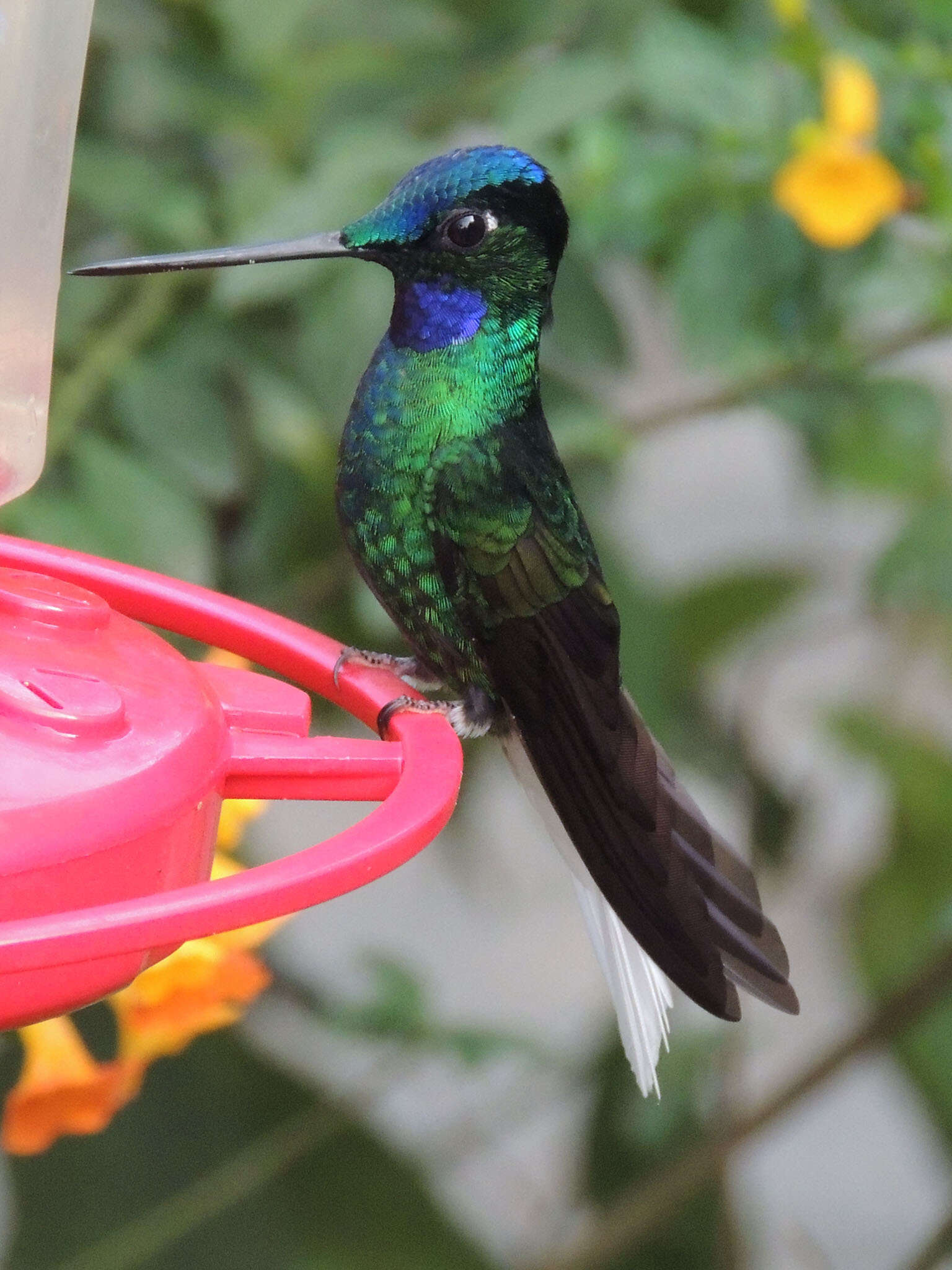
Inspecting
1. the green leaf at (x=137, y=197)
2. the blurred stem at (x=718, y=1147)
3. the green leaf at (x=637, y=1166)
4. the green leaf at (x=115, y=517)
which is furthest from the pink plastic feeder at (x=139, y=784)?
the green leaf at (x=637, y=1166)

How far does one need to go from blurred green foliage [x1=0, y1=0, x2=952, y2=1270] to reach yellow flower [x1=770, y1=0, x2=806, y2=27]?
22mm

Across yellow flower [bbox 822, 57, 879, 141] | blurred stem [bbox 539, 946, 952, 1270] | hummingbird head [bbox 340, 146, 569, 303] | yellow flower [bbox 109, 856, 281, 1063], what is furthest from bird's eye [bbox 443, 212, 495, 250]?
blurred stem [bbox 539, 946, 952, 1270]

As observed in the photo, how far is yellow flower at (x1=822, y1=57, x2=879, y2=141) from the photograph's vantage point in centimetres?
184

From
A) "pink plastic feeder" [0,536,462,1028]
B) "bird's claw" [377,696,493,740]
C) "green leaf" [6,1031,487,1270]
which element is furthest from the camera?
"green leaf" [6,1031,487,1270]

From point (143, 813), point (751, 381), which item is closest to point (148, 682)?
point (143, 813)

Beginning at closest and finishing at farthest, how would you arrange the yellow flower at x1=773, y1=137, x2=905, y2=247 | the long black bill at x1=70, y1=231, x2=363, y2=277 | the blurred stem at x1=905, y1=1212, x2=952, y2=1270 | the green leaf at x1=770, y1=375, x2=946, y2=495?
1. the long black bill at x1=70, y1=231, x2=363, y2=277
2. the yellow flower at x1=773, y1=137, x2=905, y2=247
3. the green leaf at x1=770, y1=375, x2=946, y2=495
4. the blurred stem at x1=905, y1=1212, x2=952, y2=1270

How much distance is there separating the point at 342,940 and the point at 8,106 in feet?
10.8

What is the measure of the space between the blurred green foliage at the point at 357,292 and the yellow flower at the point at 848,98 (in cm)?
3

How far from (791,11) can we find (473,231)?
73 centimetres

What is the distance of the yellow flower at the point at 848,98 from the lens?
184cm

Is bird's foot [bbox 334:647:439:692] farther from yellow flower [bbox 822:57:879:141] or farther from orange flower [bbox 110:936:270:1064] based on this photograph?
yellow flower [bbox 822:57:879:141]

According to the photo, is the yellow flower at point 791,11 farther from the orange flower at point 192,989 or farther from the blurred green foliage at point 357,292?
the orange flower at point 192,989

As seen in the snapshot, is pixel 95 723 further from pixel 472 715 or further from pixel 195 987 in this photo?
pixel 472 715

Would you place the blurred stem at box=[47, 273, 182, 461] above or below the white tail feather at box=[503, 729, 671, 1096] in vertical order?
above
